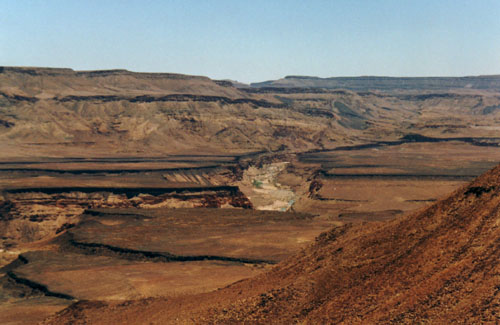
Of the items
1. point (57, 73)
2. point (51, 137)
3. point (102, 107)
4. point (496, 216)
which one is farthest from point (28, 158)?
point (496, 216)

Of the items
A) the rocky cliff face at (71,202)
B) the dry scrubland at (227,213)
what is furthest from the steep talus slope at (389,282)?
the rocky cliff face at (71,202)

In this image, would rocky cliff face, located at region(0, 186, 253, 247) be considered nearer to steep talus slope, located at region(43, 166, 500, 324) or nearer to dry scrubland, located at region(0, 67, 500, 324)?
dry scrubland, located at region(0, 67, 500, 324)

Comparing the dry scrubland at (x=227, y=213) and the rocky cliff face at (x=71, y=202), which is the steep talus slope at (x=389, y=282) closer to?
the dry scrubland at (x=227, y=213)

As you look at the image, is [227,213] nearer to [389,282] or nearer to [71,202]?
[71,202]

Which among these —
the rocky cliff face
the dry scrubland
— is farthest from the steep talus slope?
the rocky cliff face

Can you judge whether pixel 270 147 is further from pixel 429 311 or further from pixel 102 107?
pixel 429 311
